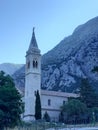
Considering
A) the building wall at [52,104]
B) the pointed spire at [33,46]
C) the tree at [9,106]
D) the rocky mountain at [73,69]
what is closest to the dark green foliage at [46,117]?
the building wall at [52,104]

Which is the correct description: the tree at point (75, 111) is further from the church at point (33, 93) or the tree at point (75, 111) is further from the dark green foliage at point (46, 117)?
the church at point (33, 93)

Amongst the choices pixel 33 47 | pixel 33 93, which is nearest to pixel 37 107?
pixel 33 93

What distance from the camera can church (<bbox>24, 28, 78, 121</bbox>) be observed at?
259 feet

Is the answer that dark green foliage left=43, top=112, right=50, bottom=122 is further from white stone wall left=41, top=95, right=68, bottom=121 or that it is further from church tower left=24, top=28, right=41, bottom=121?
white stone wall left=41, top=95, right=68, bottom=121

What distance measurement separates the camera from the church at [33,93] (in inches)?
3108

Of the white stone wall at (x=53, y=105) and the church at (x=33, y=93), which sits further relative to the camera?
the white stone wall at (x=53, y=105)

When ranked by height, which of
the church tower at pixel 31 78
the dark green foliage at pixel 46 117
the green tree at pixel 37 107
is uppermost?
the church tower at pixel 31 78

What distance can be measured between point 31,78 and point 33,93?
11.7 feet

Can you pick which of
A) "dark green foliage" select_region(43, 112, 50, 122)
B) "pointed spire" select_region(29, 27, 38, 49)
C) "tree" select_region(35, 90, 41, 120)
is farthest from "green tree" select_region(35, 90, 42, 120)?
"pointed spire" select_region(29, 27, 38, 49)

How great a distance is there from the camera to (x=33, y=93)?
79.5m

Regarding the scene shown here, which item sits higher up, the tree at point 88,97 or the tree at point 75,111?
the tree at point 88,97

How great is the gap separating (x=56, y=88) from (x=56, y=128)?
2906 inches

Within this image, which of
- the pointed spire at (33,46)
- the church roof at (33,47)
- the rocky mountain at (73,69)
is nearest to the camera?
the church roof at (33,47)

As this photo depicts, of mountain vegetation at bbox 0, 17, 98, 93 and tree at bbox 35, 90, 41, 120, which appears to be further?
mountain vegetation at bbox 0, 17, 98, 93
